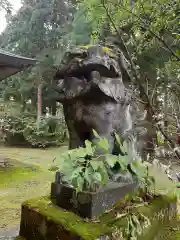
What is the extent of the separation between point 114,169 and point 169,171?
658 mm

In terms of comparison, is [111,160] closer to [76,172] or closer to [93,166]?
[93,166]

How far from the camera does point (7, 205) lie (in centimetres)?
353

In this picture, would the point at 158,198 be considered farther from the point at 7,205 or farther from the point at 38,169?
the point at 38,169

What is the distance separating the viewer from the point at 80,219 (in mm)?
1835

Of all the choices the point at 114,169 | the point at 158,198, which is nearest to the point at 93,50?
the point at 114,169

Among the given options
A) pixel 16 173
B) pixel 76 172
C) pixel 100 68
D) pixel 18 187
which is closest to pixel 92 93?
pixel 100 68

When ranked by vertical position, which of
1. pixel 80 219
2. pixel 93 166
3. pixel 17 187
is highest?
pixel 93 166

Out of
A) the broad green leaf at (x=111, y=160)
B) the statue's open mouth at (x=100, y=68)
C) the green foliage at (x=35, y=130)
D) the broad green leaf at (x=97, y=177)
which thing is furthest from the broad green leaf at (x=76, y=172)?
the green foliage at (x=35, y=130)

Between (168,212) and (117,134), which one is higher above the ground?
(117,134)

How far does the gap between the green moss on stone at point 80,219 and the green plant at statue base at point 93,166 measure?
8.5 inches

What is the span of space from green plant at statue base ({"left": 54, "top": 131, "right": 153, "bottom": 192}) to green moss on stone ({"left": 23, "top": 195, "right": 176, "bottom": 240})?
217mm

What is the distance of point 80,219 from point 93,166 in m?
0.38

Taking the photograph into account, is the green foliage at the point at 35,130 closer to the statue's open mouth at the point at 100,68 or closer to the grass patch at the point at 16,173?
the grass patch at the point at 16,173

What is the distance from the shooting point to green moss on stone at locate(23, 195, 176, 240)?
1714mm
